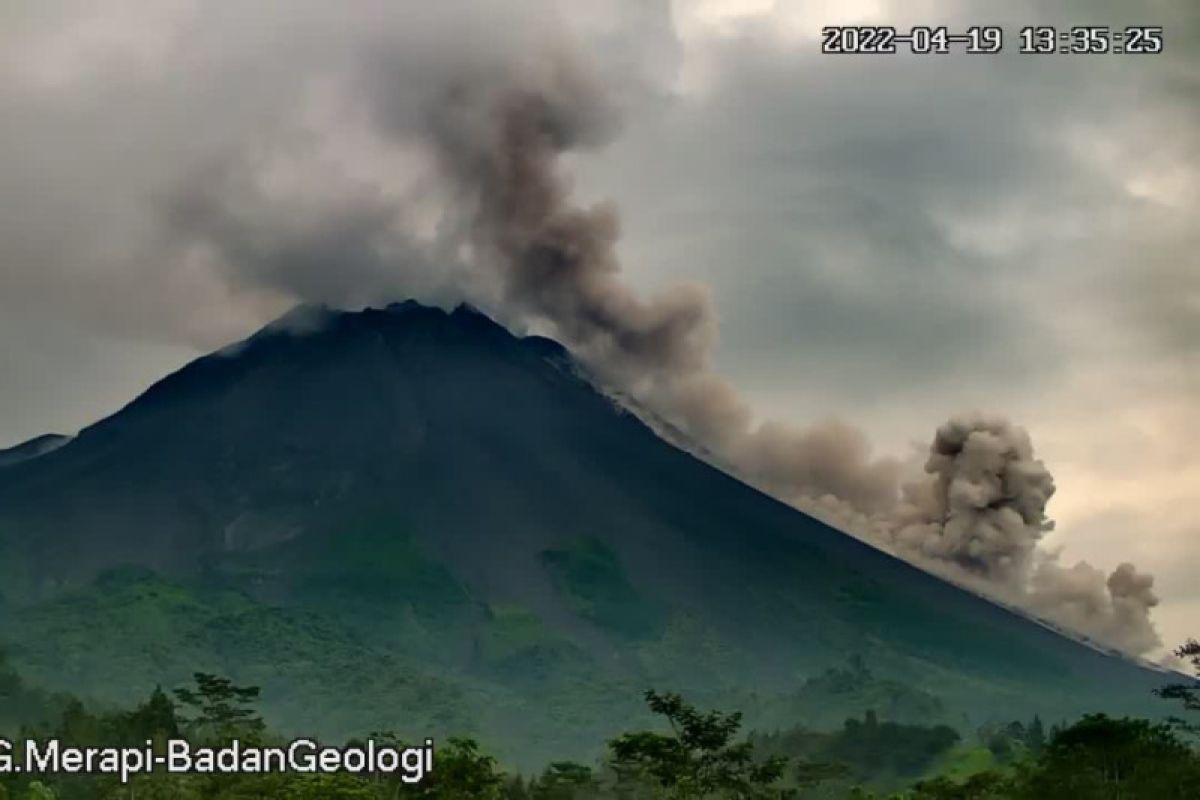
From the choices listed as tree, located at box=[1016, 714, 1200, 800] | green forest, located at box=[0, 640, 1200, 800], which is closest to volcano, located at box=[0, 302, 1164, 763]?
green forest, located at box=[0, 640, 1200, 800]

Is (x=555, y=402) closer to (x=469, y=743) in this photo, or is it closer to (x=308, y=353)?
(x=308, y=353)

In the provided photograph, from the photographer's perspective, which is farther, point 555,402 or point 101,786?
point 555,402

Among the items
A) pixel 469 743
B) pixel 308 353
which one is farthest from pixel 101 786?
pixel 308 353

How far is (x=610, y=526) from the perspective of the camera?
6550 inches

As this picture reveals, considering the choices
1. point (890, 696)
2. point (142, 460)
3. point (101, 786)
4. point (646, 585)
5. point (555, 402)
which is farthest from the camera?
point (555, 402)

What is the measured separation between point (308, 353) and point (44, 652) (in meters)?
67.9

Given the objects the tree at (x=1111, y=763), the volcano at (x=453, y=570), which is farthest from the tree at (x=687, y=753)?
the volcano at (x=453, y=570)

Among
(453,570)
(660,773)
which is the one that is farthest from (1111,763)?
(453,570)

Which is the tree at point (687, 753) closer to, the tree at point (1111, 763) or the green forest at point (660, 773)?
the green forest at point (660, 773)

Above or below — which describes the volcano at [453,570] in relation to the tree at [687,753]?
above

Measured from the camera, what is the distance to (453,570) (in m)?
156

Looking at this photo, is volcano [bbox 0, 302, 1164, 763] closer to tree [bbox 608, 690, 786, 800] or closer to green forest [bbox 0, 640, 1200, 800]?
green forest [bbox 0, 640, 1200, 800]

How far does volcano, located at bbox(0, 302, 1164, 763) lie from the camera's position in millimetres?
128250

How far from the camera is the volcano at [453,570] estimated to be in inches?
5049
